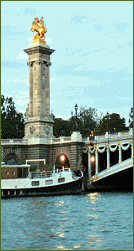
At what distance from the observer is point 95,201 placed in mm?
50594

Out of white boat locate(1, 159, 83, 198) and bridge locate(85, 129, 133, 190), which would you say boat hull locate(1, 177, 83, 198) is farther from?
bridge locate(85, 129, 133, 190)

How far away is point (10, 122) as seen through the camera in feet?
282

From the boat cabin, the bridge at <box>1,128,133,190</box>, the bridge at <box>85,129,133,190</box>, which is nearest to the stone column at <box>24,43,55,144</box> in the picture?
the bridge at <box>1,128,133,190</box>

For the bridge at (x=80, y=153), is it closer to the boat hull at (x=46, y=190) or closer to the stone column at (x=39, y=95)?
the stone column at (x=39, y=95)

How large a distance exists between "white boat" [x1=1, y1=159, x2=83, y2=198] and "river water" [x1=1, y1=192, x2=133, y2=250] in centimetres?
654

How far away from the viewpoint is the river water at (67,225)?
2716cm

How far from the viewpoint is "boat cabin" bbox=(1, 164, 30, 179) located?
56500 mm

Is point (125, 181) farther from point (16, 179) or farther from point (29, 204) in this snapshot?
point (29, 204)

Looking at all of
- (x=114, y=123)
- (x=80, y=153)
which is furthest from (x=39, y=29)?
(x=114, y=123)

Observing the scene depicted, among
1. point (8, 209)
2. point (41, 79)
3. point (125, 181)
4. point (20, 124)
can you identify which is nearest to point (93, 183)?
point (125, 181)

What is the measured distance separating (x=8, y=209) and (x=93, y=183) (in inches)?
1125

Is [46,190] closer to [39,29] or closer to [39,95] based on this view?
[39,95]

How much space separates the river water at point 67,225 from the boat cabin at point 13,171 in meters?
7.18

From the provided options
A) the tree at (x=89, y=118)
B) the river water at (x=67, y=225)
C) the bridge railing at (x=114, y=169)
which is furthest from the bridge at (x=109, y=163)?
the tree at (x=89, y=118)
